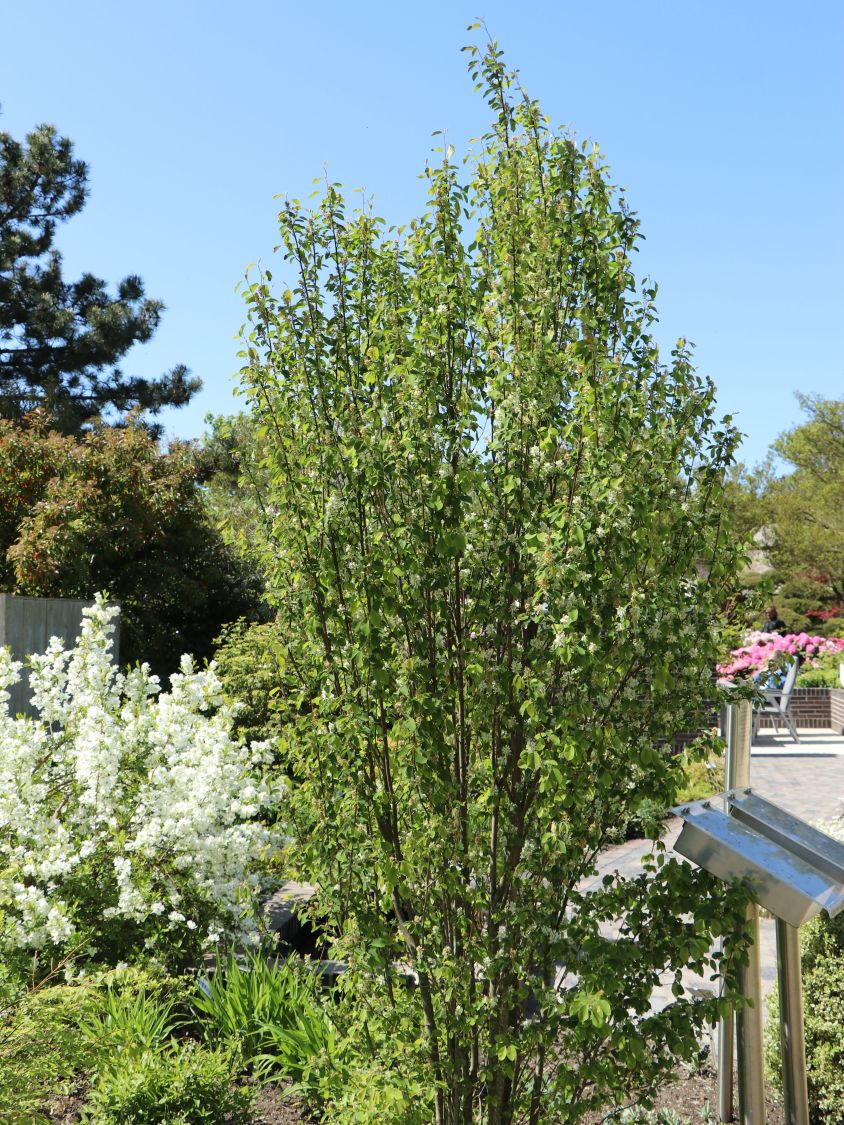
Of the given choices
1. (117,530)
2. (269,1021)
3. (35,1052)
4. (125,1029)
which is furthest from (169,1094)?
(117,530)

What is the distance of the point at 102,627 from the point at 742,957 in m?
3.60

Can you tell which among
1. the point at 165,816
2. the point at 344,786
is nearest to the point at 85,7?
the point at 165,816

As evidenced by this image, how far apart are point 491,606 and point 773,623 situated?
2252 centimetres

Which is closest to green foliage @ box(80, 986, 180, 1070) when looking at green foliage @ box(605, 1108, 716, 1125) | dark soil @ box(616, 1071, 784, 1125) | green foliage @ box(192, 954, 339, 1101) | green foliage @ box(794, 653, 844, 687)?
green foliage @ box(192, 954, 339, 1101)

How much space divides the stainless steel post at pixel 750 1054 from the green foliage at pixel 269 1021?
132cm

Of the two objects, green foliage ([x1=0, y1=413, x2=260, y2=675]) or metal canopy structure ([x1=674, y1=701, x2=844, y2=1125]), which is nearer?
metal canopy structure ([x1=674, y1=701, x2=844, y2=1125])

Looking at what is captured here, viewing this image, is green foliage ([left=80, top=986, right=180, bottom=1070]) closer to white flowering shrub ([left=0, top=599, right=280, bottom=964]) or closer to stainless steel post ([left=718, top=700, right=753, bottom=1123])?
white flowering shrub ([left=0, top=599, right=280, bottom=964])

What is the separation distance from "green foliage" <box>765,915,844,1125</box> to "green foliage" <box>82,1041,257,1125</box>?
6.21 feet

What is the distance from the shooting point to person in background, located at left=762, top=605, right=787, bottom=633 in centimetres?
2262

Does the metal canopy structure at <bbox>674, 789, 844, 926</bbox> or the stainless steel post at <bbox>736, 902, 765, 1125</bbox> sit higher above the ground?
the metal canopy structure at <bbox>674, 789, 844, 926</bbox>

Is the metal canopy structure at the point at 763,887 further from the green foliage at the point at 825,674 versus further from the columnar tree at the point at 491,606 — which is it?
the green foliage at the point at 825,674

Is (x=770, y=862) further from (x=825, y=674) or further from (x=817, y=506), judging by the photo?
(x=817, y=506)

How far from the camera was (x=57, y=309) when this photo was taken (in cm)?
2164

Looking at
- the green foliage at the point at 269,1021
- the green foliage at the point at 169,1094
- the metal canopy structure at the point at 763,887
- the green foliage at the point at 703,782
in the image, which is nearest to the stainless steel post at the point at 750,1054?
the metal canopy structure at the point at 763,887
